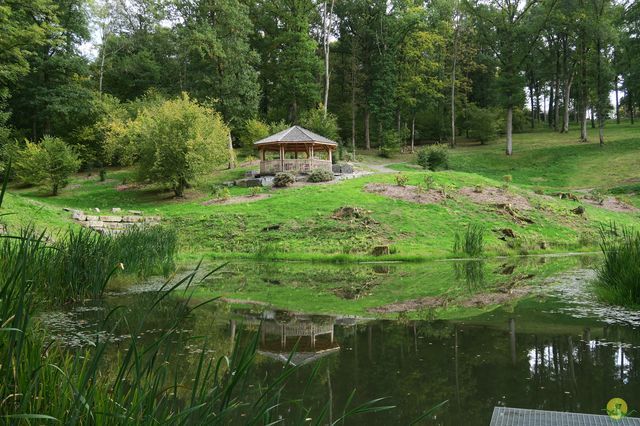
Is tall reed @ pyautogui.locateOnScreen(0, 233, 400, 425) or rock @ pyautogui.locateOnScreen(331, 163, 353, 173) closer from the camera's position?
tall reed @ pyautogui.locateOnScreen(0, 233, 400, 425)

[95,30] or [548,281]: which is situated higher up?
[95,30]

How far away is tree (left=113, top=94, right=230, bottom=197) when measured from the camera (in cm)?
2608

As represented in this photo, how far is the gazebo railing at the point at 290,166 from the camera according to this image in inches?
1206

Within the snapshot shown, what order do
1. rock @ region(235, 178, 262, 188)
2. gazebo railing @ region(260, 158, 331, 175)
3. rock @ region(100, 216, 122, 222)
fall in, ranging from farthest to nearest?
gazebo railing @ region(260, 158, 331, 175), rock @ region(235, 178, 262, 188), rock @ region(100, 216, 122, 222)

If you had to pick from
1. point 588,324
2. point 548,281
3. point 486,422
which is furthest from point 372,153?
point 486,422

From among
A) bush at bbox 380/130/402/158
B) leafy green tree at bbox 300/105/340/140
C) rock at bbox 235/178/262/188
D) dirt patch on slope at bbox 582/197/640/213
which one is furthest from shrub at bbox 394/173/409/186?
bush at bbox 380/130/402/158

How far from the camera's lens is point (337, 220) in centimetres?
1988

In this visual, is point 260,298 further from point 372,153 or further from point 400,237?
point 372,153

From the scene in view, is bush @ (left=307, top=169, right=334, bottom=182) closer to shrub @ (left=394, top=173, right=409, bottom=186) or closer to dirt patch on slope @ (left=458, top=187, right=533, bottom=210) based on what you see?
shrub @ (left=394, top=173, right=409, bottom=186)

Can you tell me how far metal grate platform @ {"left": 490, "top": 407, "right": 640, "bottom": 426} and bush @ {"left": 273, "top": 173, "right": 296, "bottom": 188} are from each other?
24.5m

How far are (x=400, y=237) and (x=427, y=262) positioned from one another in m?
3.27

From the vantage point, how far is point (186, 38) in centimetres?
3416

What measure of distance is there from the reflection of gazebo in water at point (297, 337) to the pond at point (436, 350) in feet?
0.05

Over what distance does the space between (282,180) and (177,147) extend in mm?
5912
